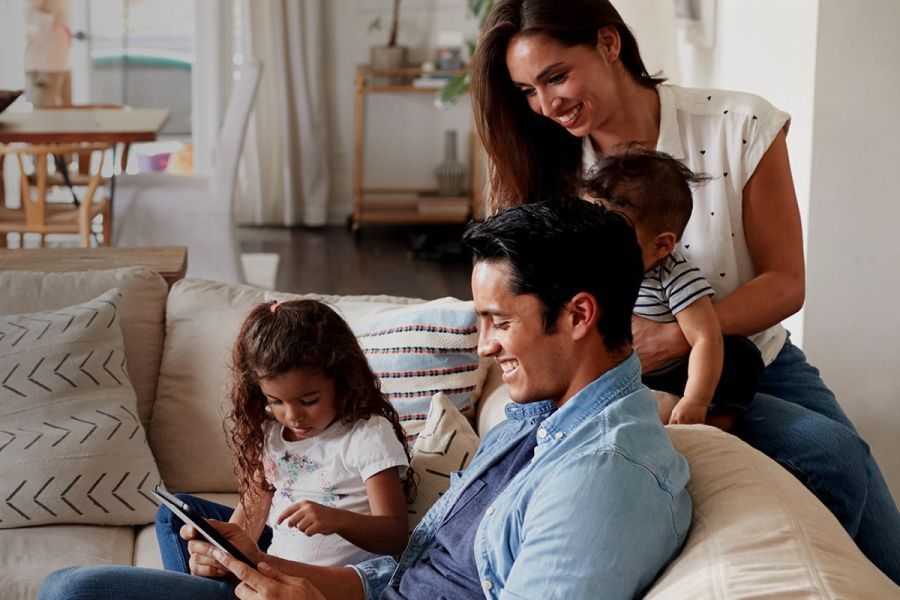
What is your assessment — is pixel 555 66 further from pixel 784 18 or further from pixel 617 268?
pixel 784 18

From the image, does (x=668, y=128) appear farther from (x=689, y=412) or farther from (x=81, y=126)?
(x=81, y=126)

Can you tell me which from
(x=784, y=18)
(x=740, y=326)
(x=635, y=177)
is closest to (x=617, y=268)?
(x=635, y=177)

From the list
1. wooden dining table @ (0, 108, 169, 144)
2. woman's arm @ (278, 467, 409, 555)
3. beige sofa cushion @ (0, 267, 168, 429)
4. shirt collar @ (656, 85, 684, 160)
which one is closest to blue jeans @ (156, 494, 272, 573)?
woman's arm @ (278, 467, 409, 555)

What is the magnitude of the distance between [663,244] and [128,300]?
132 centimetres

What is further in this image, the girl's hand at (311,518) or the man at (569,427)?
the girl's hand at (311,518)

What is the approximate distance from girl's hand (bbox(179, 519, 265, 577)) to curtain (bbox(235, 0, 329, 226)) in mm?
5317

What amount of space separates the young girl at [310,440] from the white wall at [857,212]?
4.29 feet

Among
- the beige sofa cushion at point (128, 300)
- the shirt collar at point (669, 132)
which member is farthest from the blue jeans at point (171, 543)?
the shirt collar at point (669, 132)

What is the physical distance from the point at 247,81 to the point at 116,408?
112 inches

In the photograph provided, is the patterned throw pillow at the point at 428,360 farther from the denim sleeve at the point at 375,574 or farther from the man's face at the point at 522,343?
the man's face at the point at 522,343

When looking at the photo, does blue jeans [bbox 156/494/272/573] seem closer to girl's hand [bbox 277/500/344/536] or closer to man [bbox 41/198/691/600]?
girl's hand [bbox 277/500/344/536]

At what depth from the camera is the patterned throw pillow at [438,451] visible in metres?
2.07

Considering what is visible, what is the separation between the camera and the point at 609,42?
1.95 meters

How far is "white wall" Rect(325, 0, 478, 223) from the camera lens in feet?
22.6
